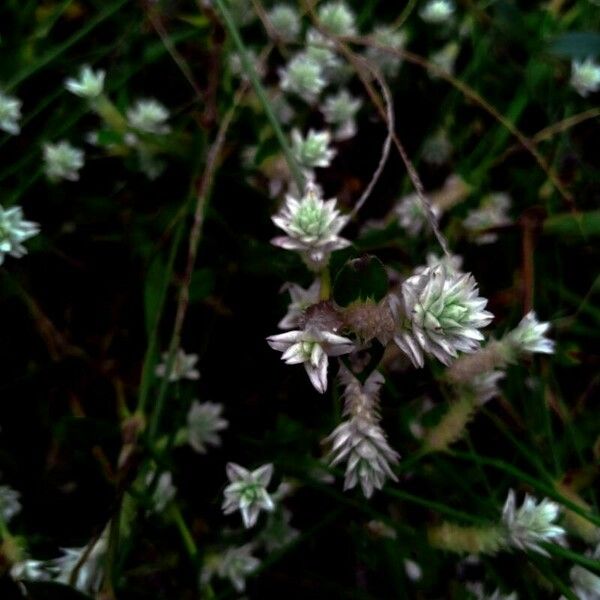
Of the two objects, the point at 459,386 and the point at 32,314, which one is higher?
the point at 32,314

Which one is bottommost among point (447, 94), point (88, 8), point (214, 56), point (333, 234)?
point (333, 234)

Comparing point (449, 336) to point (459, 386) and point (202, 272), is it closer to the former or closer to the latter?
point (459, 386)

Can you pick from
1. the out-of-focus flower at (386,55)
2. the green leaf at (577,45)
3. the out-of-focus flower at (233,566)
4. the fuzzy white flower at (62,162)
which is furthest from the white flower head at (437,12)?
the out-of-focus flower at (233,566)

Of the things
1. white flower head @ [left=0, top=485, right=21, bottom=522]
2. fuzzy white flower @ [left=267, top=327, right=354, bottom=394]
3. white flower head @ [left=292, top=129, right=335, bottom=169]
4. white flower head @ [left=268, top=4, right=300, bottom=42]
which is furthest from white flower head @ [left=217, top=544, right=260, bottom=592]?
white flower head @ [left=268, top=4, right=300, bottom=42]

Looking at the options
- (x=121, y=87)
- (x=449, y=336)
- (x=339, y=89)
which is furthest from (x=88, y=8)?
(x=449, y=336)

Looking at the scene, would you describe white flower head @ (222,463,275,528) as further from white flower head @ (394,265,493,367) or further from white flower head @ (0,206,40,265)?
white flower head @ (0,206,40,265)

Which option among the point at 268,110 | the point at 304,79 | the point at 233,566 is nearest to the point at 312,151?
the point at 268,110

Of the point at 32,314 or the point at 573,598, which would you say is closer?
the point at 573,598
